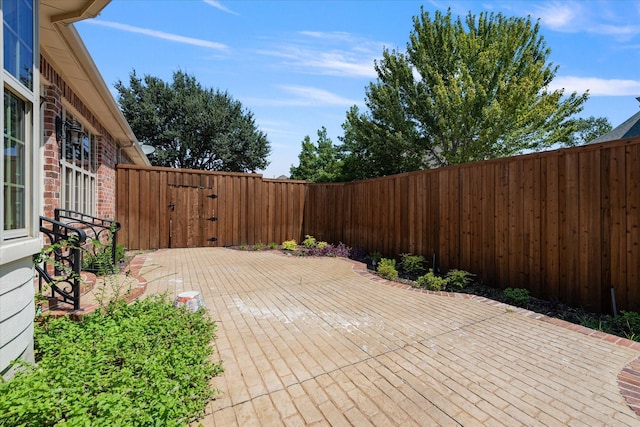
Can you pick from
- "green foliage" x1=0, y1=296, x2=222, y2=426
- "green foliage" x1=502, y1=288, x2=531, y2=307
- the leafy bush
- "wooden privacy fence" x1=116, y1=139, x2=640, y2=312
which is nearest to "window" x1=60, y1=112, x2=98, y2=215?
"wooden privacy fence" x1=116, y1=139, x2=640, y2=312

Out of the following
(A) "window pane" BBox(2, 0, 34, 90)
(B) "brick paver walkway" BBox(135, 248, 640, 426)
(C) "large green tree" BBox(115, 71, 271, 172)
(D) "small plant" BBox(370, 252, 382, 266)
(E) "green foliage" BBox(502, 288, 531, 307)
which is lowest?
(B) "brick paver walkway" BBox(135, 248, 640, 426)

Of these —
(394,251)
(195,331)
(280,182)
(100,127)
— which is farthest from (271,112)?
(195,331)

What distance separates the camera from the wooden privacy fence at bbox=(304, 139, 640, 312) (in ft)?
11.2

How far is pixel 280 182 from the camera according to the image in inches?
359

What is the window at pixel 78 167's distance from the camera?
4.37 metres

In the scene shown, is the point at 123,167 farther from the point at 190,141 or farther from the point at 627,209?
the point at 190,141

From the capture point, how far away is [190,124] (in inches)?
733

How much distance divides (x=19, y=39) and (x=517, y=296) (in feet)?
18.5

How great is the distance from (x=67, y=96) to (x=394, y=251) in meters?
6.42

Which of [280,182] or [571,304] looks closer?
[571,304]

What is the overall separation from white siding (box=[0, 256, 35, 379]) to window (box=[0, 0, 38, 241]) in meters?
0.22

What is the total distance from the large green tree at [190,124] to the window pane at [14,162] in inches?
690

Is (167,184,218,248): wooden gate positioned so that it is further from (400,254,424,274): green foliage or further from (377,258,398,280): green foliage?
(400,254,424,274): green foliage

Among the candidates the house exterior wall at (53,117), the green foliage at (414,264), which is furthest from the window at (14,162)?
the green foliage at (414,264)
